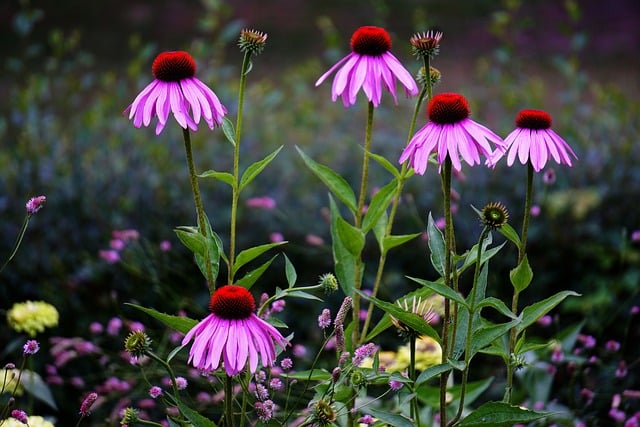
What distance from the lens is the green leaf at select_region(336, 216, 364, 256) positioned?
51.7 inches

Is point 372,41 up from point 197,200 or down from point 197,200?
up

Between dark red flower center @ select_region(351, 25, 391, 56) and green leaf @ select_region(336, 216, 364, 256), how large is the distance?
29 cm

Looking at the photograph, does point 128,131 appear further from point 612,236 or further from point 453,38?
point 453,38

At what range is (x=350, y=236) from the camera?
1340mm

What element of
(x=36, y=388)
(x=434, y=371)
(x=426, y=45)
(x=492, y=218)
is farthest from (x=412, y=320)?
(x=36, y=388)

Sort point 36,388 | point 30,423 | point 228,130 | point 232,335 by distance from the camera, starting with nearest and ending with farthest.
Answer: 1. point 232,335
2. point 228,130
3. point 30,423
4. point 36,388

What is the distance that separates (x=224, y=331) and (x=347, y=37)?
205 inches

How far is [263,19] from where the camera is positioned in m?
6.39

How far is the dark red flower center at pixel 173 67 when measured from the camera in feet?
3.91

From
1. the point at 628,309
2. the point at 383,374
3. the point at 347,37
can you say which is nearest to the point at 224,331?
the point at 383,374

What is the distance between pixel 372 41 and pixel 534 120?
297 millimetres

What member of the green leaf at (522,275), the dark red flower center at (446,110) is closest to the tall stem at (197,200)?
the dark red flower center at (446,110)

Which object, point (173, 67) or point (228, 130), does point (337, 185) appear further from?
point (173, 67)

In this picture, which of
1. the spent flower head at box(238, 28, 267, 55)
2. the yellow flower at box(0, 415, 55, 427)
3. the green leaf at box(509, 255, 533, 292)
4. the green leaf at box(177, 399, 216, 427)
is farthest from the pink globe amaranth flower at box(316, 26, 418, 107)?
the yellow flower at box(0, 415, 55, 427)
